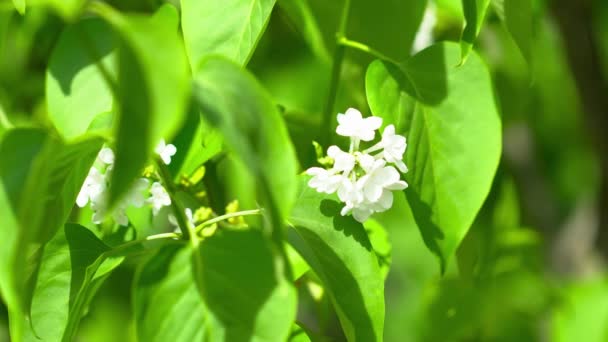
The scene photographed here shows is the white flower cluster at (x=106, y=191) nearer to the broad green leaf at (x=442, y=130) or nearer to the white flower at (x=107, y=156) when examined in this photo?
the white flower at (x=107, y=156)

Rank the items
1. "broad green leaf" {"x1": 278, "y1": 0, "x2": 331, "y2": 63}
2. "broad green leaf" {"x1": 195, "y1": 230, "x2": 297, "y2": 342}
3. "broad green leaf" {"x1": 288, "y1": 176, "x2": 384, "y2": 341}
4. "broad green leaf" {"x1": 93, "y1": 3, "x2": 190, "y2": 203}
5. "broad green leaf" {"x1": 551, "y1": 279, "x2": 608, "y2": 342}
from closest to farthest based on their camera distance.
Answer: "broad green leaf" {"x1": 93, "y1": 3, "x2": 190, "y2": 203} → "broad green leaf" {"x1": 195, "y1": 230, "x2": 297, "y2": 342} → "broad green leaf" {"x1": 288, "y1": 176, "x2": 384, "y2": 341} → "broad green leaf" {"x1": 278, "y1": 0, "x2": 331, "y2": 63} → "broad green leaf" {"x1": 551, "y1": 279, "x2": 608, "y2": 342}

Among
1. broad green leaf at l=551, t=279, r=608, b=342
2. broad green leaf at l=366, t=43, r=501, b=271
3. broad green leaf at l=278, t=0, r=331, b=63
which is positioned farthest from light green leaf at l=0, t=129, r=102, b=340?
broad green leaf at l=551, t=279, r=608, b=342

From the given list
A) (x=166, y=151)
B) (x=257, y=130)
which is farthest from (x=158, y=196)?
(x=257, y=130)

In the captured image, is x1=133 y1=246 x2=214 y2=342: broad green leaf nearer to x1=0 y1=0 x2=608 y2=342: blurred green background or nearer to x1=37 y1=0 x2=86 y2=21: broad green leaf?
x1=37 y1=0 x2=86 y2=21: broad green leaf

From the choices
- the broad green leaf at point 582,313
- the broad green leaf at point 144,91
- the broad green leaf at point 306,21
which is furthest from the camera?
the broad green leaf at point 582,313

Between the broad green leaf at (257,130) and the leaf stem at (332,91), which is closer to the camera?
the broad green leaf at (257,130)

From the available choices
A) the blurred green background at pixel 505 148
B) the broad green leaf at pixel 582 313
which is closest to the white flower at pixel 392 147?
the blurred green background at pixel 505 148
